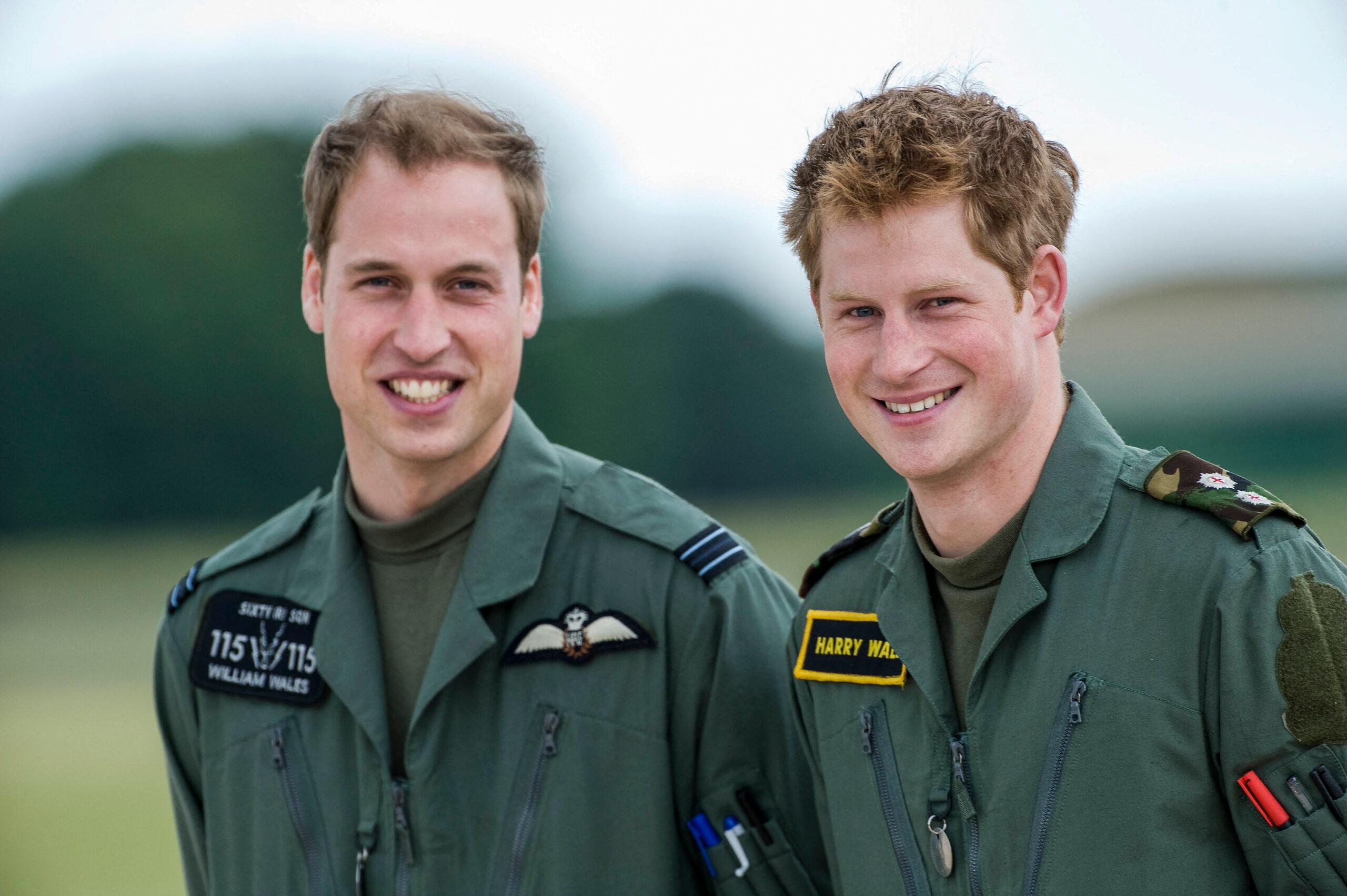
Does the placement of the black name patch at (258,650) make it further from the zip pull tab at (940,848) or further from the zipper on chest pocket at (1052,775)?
the zipper on chest pocket at (1052,775)

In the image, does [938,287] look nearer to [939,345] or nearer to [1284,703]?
[939,345]

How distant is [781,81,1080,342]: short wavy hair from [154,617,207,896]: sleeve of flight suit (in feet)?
7.43

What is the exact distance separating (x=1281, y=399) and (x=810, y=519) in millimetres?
15731

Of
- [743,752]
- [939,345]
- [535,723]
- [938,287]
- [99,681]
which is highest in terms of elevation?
[99,681]

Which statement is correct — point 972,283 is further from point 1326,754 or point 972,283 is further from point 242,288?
point 242,288

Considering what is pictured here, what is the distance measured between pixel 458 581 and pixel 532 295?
915 mm

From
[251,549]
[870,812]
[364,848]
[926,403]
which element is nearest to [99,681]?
[251,549]

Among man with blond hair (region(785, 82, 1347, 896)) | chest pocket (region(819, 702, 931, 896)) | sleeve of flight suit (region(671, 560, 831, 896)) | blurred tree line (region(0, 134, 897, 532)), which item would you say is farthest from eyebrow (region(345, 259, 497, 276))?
blurred tree line (region(0, 134, 897, 532))

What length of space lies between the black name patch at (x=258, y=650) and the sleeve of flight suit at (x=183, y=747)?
9 centimetres

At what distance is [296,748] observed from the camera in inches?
137

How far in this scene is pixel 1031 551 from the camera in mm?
2650

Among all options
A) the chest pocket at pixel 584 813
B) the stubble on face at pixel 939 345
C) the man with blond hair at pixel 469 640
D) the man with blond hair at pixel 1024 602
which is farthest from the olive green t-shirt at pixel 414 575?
the stubble on face at pixel 939 345

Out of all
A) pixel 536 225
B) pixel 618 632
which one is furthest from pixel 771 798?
pixel 536 225

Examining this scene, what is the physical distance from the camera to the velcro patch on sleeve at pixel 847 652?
292 centimetres
